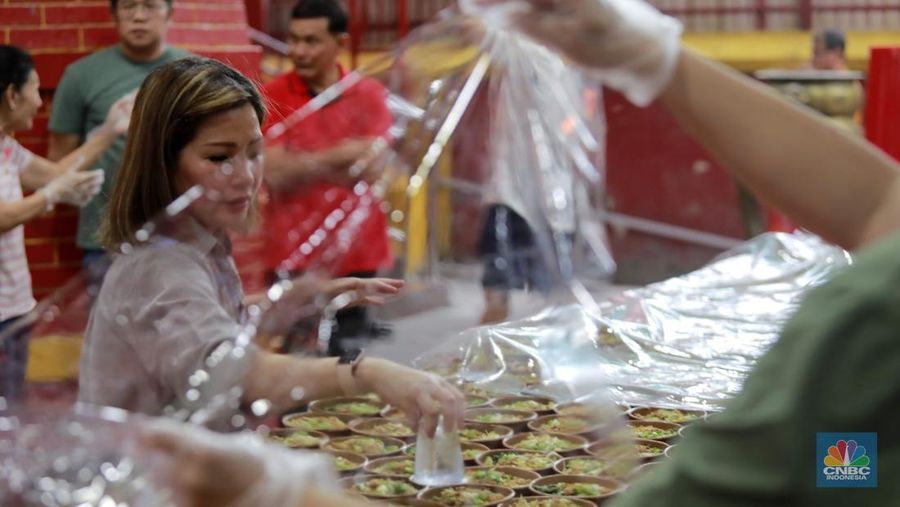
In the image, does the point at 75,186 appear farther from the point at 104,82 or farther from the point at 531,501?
the point at 531,501

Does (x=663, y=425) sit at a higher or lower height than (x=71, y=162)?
lower

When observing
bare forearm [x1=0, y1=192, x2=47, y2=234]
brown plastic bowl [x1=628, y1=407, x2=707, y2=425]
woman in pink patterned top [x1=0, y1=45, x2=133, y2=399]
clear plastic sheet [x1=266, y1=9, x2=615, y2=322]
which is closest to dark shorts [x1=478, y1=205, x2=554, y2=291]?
clear plastic sheet [x1=266, y1=9, x2=615, y2=322]

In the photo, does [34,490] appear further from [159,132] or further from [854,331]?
[854,331]

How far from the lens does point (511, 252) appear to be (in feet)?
5.74

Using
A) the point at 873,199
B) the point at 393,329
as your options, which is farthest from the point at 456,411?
the point at 873,199

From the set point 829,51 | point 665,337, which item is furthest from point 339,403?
point 829,51

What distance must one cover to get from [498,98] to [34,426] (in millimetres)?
804

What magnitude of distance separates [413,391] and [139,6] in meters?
2.66

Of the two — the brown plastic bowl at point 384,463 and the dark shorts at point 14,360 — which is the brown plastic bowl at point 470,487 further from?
the dark shorts at point 14,360

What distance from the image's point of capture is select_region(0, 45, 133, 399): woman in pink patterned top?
3.17 m

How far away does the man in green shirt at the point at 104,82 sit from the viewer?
3.76 metres

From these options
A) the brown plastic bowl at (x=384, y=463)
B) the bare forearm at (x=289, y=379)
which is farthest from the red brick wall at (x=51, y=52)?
the bare forearm at (x=289, y=379)

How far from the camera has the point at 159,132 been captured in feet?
5.22

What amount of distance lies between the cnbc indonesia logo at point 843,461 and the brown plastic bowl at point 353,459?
83 cm
